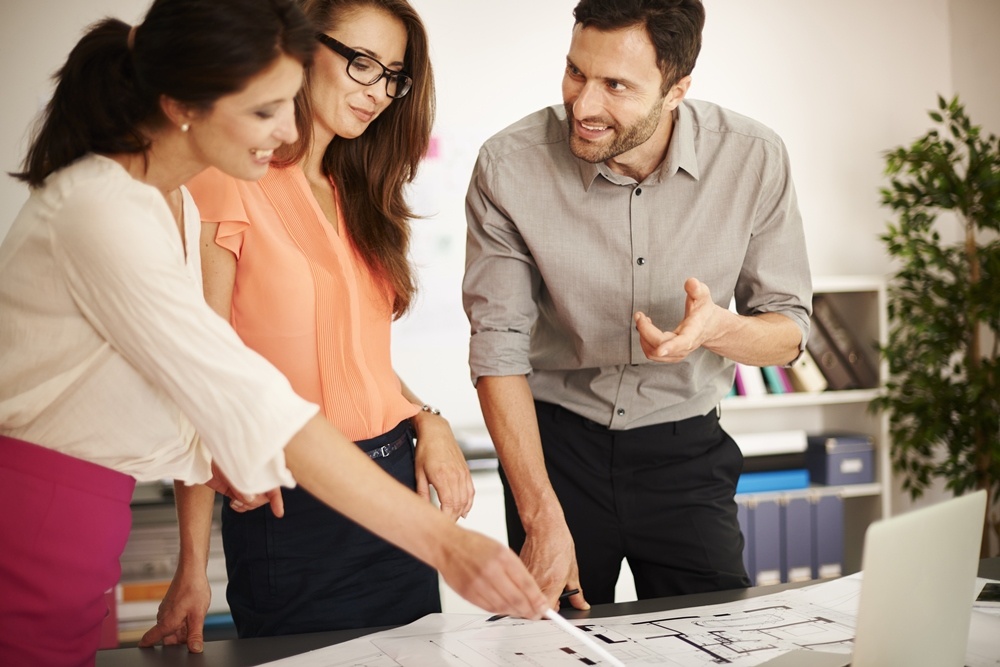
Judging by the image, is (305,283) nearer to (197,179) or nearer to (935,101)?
(197,179)

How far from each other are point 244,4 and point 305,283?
0.55m

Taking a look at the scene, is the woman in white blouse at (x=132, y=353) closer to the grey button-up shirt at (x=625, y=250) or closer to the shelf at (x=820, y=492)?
the grey button-up shirt at (x=625, y=250)

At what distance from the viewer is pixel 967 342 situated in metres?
3.77

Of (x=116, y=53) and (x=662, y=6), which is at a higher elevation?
(x=662, y=6)

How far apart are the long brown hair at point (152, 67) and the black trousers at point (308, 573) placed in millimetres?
664

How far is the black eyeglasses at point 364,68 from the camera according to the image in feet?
5.32

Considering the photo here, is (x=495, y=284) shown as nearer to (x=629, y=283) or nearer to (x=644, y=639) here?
(x=629, y=283)

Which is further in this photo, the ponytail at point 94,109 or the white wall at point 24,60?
the white wall at point 24,60

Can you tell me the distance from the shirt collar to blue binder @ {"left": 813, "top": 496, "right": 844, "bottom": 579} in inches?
94.4

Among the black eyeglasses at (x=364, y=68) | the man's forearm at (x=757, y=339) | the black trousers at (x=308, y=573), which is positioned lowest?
the black trousers at (x=308, y=573)

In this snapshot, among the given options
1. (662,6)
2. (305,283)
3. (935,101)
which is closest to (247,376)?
(305,283)

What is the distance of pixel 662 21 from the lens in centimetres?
177

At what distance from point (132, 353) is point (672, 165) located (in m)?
1.19

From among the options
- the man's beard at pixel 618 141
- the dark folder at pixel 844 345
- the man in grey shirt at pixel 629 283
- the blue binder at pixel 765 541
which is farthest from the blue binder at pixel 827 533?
the man's beard at pixel 618 141
